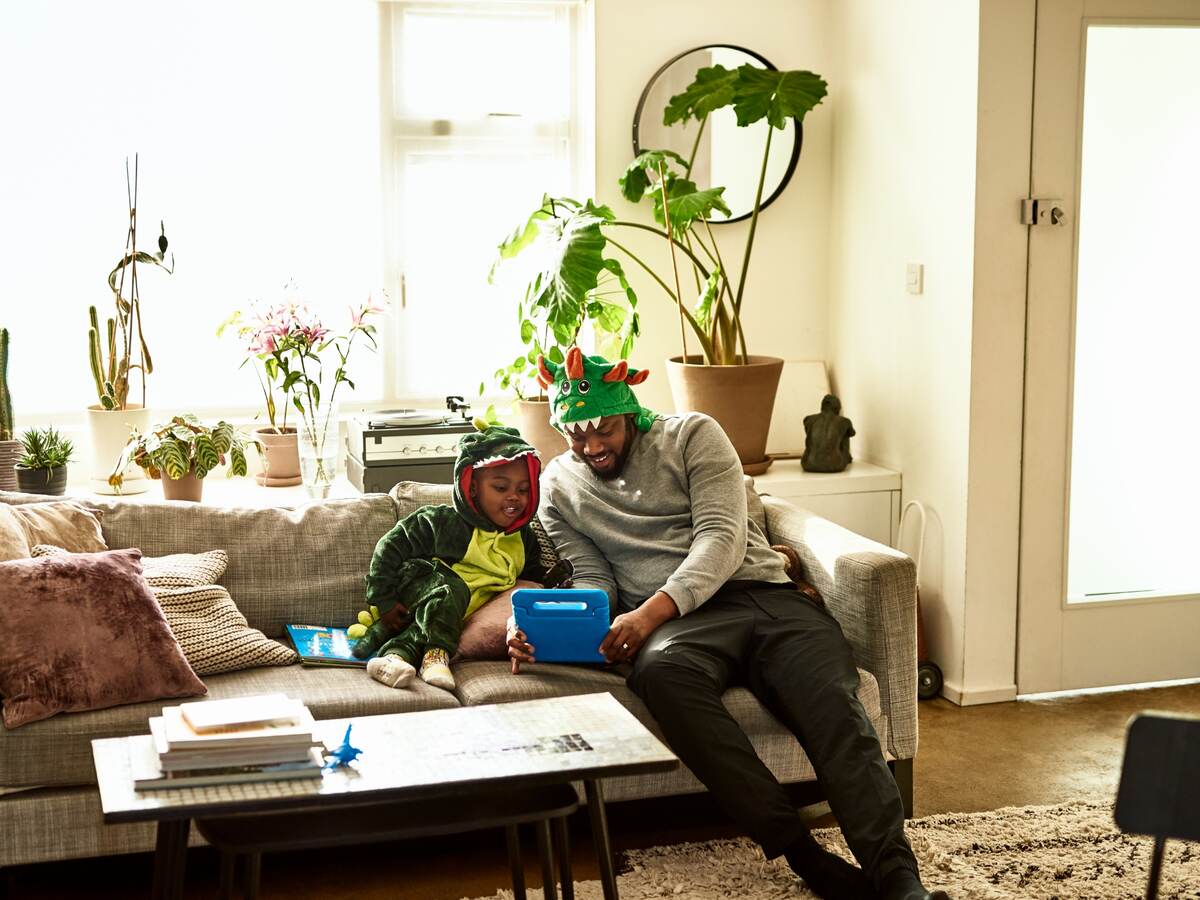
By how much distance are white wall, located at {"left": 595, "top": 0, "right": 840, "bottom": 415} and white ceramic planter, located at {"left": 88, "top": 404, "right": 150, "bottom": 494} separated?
1589 mm

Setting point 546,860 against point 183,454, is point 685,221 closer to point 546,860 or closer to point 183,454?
point 183,454

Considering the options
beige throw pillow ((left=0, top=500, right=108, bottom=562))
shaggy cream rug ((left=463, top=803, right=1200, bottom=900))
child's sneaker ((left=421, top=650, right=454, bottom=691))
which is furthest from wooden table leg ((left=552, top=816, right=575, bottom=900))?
beige throw pillow ((left=0, top=500, right=108, bottom=562))

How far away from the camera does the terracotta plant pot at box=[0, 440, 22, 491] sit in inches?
137

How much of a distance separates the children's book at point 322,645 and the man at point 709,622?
370 mm

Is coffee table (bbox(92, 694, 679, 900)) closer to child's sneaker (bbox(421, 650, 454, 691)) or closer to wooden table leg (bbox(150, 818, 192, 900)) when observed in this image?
wooden table leg (bbox(150, 818, 192, 900))

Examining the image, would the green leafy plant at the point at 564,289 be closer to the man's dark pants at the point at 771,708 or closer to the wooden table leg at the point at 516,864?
the man's dark pants at the point at 771,708

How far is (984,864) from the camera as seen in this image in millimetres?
2633

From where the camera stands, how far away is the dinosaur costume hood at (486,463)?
9.61 ft

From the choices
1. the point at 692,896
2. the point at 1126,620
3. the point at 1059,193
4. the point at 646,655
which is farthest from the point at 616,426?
the point at 1126,620

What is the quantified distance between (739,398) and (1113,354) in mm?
1064

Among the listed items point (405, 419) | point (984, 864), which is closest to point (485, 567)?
point (405, 419)

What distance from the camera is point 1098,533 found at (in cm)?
373

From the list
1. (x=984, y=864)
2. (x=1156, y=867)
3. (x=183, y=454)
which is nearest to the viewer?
(x=1156, y=867)

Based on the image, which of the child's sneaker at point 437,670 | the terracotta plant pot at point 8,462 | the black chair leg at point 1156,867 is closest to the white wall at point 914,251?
the child's sneaker at point 437,670
